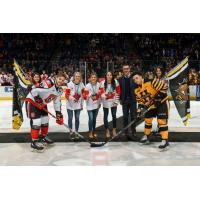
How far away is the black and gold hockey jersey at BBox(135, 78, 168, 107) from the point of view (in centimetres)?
490

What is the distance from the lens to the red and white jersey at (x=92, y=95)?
211 inches

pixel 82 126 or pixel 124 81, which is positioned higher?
pixel 124 81

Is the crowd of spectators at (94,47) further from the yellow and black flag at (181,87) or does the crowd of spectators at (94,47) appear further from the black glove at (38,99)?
the black glove at (38,99)

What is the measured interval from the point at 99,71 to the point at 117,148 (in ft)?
22.7

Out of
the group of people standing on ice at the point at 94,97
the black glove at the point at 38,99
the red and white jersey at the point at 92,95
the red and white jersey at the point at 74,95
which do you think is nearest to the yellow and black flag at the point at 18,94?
the group of people standing on ice at the point at 94,97

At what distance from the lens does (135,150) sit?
482cm

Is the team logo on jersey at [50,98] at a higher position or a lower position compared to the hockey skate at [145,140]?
higher

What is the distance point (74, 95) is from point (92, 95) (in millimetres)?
283

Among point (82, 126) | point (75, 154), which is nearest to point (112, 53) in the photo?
point (82, 126)

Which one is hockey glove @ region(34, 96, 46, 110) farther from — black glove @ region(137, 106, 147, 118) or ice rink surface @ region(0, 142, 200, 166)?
black glove @ region(137, 106, 147, 118)

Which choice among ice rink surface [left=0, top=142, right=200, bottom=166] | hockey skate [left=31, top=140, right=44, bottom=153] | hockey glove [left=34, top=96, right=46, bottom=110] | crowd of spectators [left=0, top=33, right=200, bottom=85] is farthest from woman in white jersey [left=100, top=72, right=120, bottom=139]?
crowd of spectators [left=0, top=33, right=200, bottom=85]

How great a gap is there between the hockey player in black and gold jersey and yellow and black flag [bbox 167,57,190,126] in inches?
18.8

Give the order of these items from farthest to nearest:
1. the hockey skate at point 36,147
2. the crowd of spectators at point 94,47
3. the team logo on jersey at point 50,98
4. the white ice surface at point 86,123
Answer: the crowd of spectators at point 94,47, the white ice surface at point 86,123, the team logo on jersey at point 50,98, the hockey skate at point 36,147

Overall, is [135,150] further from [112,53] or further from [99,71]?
[112,53]
